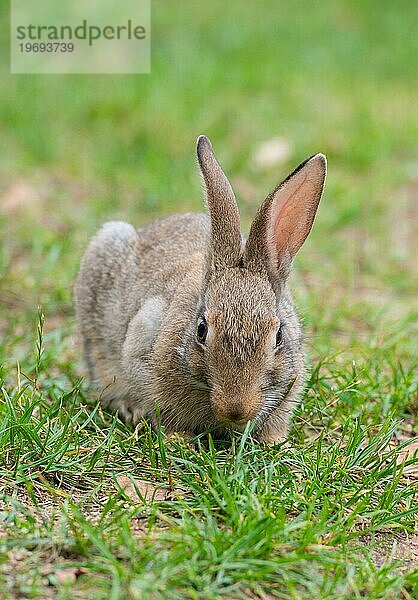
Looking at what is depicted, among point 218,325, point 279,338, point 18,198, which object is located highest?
point 18,198

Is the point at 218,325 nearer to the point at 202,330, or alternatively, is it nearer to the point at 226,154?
the point at 202,330

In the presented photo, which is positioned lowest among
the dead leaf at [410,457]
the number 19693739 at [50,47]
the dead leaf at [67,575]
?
the dead leaf at [410,457]

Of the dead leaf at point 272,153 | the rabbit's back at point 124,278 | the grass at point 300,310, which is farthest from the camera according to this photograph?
the dead leaf at point 272,153

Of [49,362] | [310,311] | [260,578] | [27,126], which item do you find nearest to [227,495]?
[260,578]

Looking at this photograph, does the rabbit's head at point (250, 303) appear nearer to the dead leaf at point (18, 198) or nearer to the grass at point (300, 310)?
the grass at point (300, 310)

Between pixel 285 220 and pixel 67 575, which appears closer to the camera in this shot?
pixel 67 575

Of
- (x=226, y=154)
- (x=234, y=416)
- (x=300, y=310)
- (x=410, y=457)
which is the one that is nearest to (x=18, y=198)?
(x=226, y=154)

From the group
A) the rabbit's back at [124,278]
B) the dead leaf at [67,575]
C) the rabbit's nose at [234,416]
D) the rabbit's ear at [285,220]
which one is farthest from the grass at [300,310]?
the rabbit's ear at [285,220]

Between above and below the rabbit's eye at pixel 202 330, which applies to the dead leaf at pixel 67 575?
below
